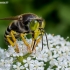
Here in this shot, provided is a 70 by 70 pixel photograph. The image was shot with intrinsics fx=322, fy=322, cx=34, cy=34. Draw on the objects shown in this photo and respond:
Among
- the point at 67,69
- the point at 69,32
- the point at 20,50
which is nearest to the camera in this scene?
the point at 67,69

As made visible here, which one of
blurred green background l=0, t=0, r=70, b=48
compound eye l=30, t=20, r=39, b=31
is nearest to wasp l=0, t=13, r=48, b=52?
compound eye l=30, t=20, r=39, b=31

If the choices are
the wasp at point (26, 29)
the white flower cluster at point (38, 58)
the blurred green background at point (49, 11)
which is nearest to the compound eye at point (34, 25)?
the wasp at point (26, 29)

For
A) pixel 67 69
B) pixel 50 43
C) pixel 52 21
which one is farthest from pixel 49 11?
pixel 67 69

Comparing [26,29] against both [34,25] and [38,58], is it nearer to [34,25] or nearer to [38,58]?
[34,25]

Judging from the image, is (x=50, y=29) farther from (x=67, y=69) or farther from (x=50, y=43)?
(x=67, y=69)

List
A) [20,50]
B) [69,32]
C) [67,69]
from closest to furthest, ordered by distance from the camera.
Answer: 1. [67,69]
2. [20,50]
3. [69,32]

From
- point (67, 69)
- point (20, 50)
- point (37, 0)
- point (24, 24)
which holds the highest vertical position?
point (37, 0)

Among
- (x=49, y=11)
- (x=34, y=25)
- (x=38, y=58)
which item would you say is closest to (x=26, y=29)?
(x=34, y=25)
